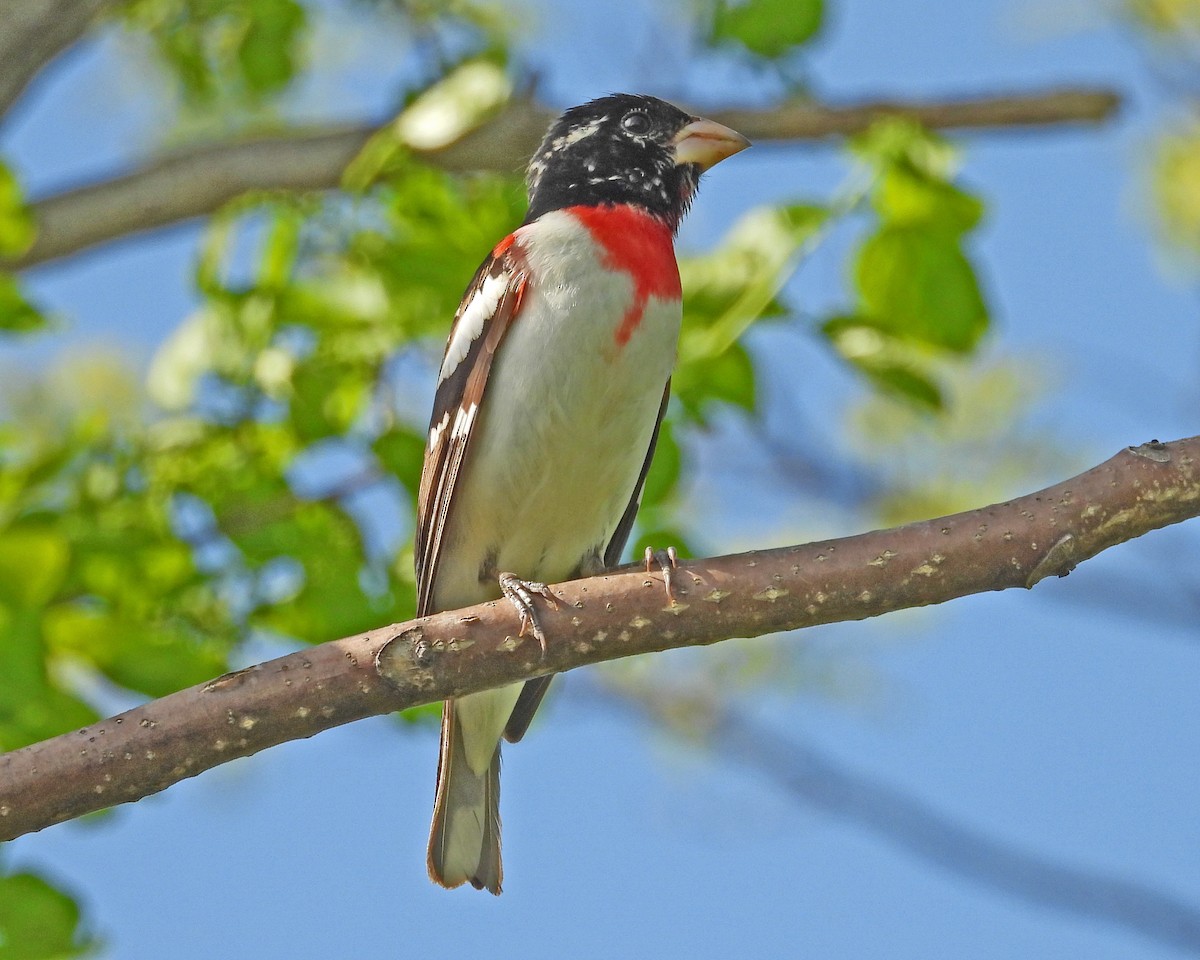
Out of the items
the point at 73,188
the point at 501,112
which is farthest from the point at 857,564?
the point at 73,188

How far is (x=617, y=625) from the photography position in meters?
3.40

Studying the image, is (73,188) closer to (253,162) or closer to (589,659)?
(253,162)

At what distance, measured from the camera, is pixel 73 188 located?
18.1ft

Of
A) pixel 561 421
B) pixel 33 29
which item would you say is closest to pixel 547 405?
pixel 561 421

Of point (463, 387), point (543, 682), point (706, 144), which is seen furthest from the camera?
point (706, 144)

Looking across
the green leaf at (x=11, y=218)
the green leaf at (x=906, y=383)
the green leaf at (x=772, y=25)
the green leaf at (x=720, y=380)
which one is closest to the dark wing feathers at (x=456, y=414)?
the green leaf at (x=720, y=380)

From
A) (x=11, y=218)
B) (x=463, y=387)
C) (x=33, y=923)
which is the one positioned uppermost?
(x=11, y=218)

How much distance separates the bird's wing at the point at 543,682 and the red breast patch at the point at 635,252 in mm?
539

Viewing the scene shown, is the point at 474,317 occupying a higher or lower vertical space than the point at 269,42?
lower

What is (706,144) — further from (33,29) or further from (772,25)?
(33,29)

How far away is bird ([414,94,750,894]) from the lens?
169 inches

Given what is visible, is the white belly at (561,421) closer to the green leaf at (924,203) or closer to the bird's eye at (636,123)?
the green leaf at (924,203)

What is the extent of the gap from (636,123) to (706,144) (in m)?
0.25

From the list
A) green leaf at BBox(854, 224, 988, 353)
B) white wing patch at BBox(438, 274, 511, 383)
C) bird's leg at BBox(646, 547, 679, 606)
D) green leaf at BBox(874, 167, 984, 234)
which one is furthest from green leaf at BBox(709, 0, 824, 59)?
bird's leg at BBox(646, 547, 679, 606)
